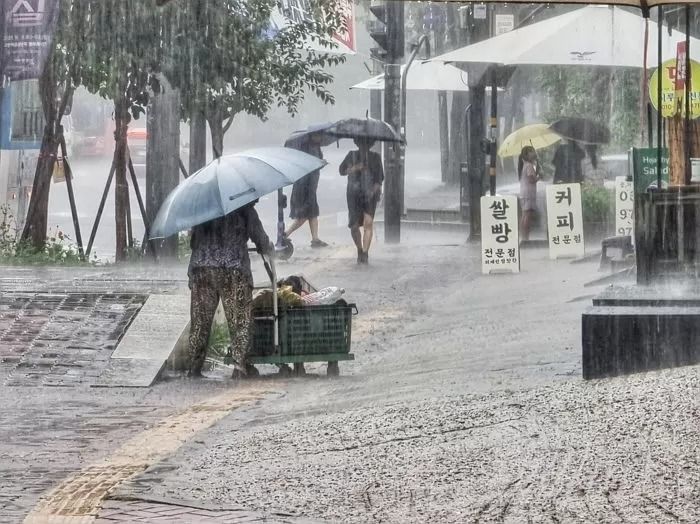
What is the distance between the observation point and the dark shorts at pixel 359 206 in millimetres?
20328

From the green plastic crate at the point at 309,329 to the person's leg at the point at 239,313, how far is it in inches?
4.6

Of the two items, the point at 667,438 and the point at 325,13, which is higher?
the point at 325,13

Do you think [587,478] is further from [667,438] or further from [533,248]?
[533,248]

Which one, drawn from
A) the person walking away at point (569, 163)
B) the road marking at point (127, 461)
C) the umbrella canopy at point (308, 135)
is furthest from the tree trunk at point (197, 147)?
the road marking at point (127, 461)

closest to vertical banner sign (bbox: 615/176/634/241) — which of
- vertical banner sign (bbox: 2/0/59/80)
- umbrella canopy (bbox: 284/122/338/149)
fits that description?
umbrella canopy (bbox: 284/122/338/149)

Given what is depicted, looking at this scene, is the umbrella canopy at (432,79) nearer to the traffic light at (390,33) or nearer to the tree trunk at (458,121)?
the traffic light at (390,33)

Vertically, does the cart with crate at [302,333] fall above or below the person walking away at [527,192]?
below

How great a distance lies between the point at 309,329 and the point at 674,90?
→ 556cm

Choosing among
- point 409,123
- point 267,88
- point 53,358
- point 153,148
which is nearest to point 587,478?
point 53,358

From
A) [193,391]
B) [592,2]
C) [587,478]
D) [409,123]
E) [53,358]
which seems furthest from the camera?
[409,123]

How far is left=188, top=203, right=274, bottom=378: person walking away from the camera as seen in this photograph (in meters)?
12.0

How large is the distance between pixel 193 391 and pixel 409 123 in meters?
72.4

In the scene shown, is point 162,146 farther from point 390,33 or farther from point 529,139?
point 529,139

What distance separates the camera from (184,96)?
18891 millimetres
